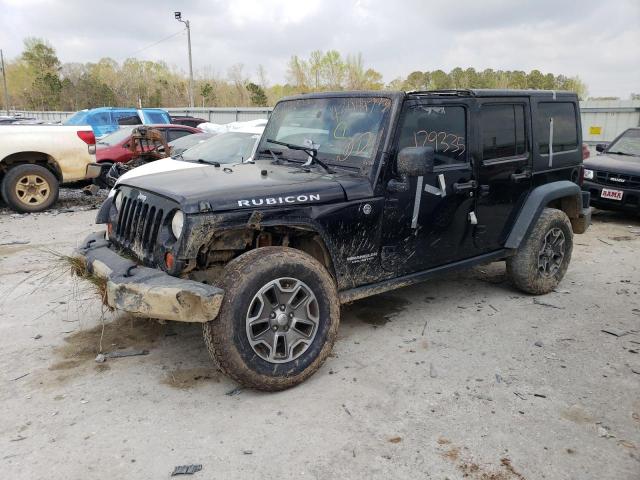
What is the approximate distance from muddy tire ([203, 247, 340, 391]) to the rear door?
175 centimetres

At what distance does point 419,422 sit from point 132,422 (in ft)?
5.44

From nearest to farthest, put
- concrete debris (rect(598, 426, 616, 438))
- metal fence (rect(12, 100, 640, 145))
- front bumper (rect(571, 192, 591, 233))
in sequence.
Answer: concrete debris (rect(598, 426, 616, 438)) < front bumper (rect(571, 192, 591, 233)) < metal fence (rect(12, 100, 640, 145))

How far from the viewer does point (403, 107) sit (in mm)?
Result: 3869

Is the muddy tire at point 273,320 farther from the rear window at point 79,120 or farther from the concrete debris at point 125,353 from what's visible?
the rear window at point 79,120

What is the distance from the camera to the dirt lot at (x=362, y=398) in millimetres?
2703

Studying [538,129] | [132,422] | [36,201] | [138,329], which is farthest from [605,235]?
[36,201]

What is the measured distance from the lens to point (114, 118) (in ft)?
58.2

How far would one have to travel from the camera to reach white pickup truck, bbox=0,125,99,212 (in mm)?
8984

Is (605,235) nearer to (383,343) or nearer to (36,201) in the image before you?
(383,343)

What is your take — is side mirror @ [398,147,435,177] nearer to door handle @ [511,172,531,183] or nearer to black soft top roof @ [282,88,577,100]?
black soft top roof @ [282,88,577,100]

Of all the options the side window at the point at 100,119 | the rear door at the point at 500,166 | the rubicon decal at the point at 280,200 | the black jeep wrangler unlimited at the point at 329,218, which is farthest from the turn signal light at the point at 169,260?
the side window at the point at 100,119

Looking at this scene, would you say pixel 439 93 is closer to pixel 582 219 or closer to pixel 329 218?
pixel 329 218

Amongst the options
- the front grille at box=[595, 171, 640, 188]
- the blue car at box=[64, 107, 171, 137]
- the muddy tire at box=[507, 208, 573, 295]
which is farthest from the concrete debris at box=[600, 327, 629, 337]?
the blue car at box=[64, 107, 171, 137]

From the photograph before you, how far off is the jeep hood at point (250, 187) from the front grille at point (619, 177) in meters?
6.56
